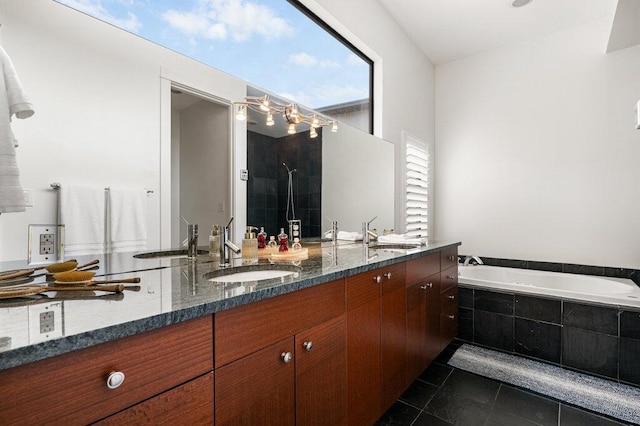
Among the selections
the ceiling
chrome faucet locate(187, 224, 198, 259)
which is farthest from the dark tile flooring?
the ceiling

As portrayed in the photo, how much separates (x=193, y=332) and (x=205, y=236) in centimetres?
83

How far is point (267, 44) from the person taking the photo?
1.95m

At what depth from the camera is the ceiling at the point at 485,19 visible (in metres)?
2.82

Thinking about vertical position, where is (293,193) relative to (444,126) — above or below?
below

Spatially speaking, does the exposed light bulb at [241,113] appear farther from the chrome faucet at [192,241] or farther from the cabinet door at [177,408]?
the cabinet door at [177,408]

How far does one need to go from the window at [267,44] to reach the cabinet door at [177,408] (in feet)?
4.49

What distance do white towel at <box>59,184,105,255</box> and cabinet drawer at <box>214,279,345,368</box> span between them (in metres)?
0.70

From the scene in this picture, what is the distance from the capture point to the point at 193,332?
79 centimetres

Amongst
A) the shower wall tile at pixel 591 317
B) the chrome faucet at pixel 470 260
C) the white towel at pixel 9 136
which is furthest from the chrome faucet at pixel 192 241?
the chrome faucet at pixel 470 260

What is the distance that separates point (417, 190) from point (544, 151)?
1.27 m

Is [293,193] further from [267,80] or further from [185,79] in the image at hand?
[185,79]

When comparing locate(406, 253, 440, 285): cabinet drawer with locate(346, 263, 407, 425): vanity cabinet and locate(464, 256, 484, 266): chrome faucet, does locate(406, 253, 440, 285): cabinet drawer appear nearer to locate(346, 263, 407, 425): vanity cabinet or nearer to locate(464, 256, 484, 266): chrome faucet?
locate(346, 263, 407, 425): vanity cabinet

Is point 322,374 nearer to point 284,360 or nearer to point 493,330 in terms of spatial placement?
point 284,360

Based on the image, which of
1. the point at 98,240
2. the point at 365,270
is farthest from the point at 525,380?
the point at 98,240
